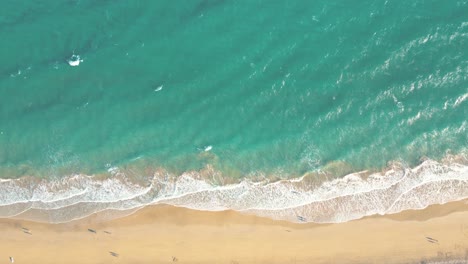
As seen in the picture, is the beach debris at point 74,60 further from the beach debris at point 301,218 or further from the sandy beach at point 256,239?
the beach debris at point 301,218

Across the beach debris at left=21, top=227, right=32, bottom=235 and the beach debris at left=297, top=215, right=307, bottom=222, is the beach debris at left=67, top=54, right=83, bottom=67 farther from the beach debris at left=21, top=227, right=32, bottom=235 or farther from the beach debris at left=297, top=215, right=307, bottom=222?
the beach debris at left=297, top=215, right=307, bottom=222

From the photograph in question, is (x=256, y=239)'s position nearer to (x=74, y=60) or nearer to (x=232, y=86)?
(x=232, y=86)

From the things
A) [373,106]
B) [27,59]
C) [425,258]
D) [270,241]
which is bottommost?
[425,258]

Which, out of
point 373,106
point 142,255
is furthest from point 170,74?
point 373,106

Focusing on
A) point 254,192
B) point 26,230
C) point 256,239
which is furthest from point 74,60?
point 256,239

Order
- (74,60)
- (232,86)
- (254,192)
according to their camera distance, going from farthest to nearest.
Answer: (232,86)
(74,60)
(254,192)

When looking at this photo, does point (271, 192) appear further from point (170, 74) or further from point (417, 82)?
point (417, 82)

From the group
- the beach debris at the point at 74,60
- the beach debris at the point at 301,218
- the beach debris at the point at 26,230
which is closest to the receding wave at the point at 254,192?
the beach debris at the point at 301,218
